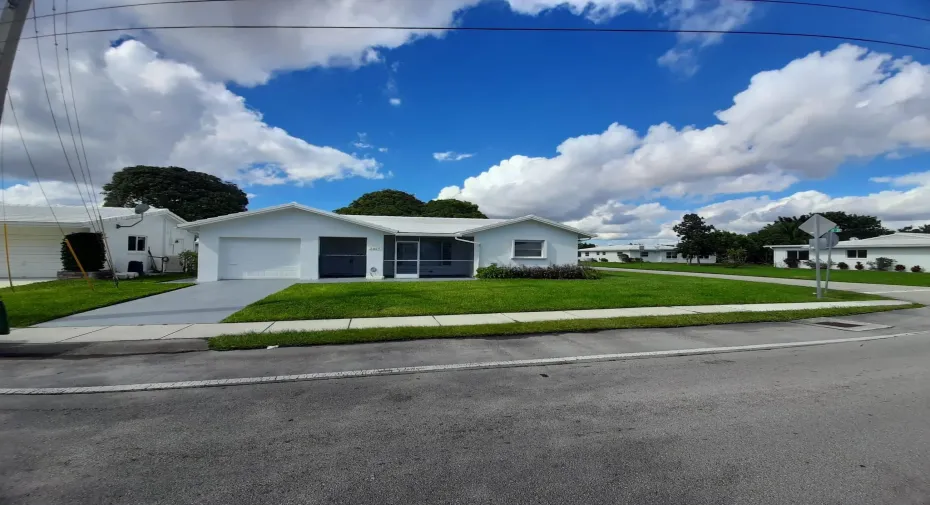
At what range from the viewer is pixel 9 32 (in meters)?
6.88

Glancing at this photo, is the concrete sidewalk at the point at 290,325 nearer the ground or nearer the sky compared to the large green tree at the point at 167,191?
nearer the ground

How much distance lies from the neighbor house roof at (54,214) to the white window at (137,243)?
121 cm

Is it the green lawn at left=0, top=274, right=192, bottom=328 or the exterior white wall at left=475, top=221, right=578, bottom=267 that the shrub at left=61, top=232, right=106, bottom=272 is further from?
the exterior white wall at left=475, top=221, right=578, bottom=267

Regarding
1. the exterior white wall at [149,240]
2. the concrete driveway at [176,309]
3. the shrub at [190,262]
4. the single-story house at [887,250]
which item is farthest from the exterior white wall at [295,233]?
the single-story house at [887,250]

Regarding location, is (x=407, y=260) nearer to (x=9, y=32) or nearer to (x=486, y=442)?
(x=9, y=32)

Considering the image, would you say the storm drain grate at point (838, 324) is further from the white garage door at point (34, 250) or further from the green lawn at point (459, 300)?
the white garage door at point (34, 250)

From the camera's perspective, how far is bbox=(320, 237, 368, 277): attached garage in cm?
2197

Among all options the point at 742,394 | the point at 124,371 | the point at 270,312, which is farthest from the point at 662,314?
the point at 124,371

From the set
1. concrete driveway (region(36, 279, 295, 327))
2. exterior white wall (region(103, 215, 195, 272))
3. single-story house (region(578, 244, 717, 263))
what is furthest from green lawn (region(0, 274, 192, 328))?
single-story house (region(578, 244, 717, 263))

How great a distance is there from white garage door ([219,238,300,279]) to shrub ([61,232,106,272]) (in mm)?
5815

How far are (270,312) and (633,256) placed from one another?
63.3 metres

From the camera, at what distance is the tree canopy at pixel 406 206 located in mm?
55281

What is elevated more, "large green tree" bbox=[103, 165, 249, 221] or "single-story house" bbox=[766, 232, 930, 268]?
"large green tree" bbox=[103, 165, 249, 221]

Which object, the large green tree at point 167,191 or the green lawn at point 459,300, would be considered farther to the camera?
the large green tree at point 167,191
